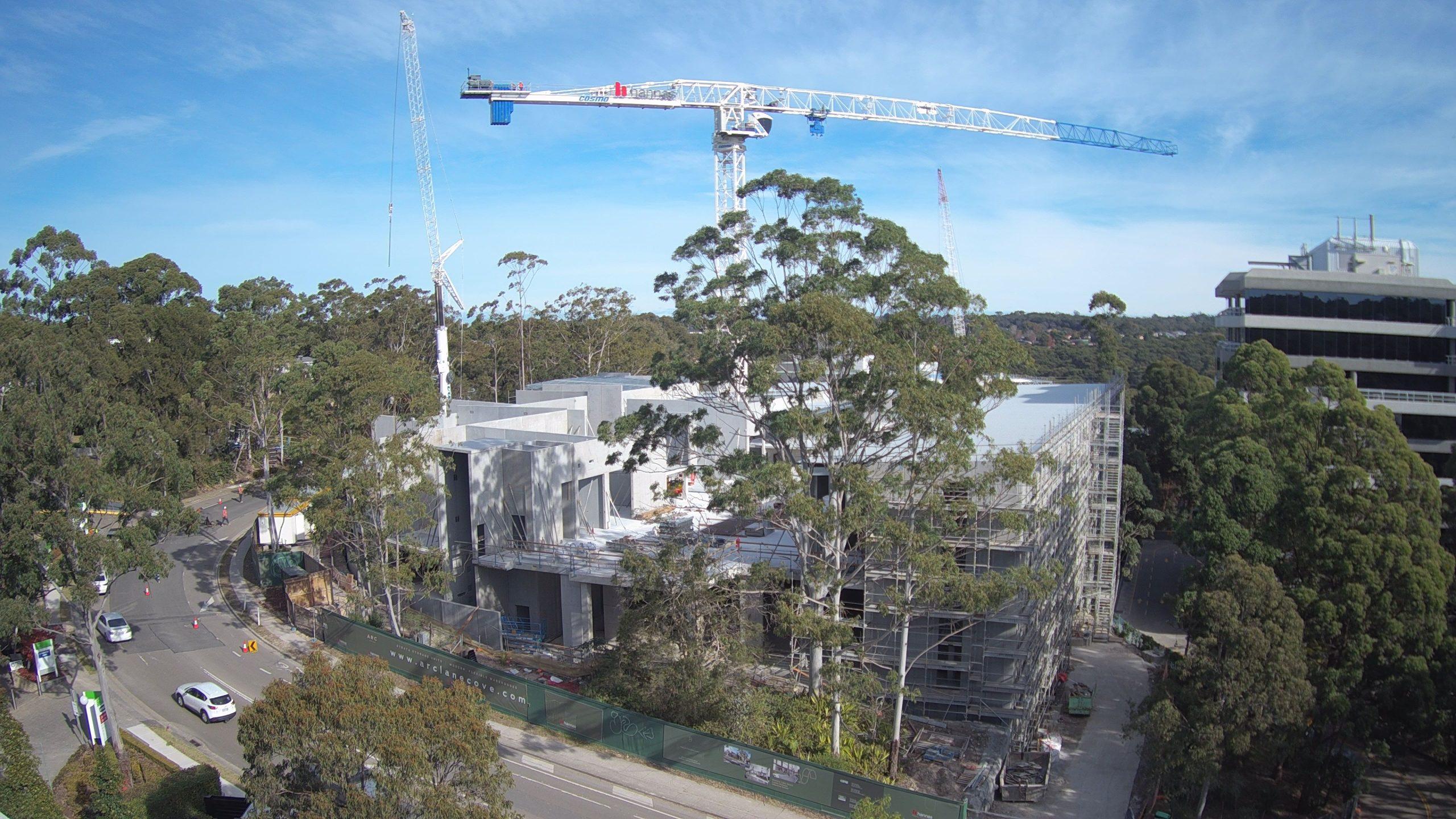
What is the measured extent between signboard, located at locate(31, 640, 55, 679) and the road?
4.71 feet

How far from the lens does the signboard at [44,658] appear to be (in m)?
25.5

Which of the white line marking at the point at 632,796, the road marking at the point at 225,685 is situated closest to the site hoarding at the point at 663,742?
the white line marking at the point at 632,796

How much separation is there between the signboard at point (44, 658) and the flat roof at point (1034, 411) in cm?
2668

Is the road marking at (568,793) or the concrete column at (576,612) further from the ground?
the concrete column at (576,612)

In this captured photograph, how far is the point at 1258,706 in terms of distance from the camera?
18.8m

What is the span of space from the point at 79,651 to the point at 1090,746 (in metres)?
29.6

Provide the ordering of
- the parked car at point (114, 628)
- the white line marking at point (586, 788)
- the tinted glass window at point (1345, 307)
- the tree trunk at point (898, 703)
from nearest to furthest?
the white line marking at point (586, 788) → the tree trunk at point (898, 703) → the parked car at point (114, 628) → the tinted glass window at point (1345, 307)

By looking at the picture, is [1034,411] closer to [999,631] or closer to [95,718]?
[999,631]

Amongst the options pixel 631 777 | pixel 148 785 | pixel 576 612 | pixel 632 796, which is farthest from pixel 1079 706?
pixel 148 785

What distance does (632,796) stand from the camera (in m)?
20.6

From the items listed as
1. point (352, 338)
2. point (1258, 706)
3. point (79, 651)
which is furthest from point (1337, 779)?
point (352, 338)

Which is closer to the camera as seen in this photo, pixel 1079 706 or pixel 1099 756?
pixel 1099 756

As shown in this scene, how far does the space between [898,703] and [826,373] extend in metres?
7.92

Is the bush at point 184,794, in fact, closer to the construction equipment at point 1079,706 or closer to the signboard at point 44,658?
the signboard at point 44,658
